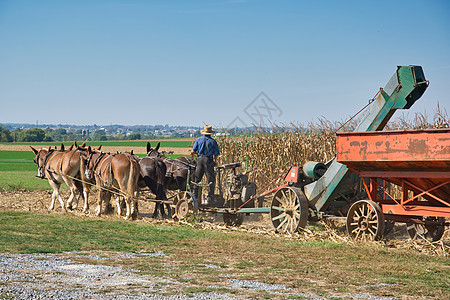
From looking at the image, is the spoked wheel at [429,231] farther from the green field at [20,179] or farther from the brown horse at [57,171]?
the green field at [20,179]

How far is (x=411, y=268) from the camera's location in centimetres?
896

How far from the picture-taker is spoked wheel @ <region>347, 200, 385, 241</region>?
1096cm

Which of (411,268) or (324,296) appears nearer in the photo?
(324,296)

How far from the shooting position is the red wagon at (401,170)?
9.95 m

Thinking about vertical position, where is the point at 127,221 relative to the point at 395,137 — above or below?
below

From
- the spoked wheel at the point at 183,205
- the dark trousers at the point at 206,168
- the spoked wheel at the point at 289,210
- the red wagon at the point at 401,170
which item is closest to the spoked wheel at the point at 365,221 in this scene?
the red wagon at the point at 401,170

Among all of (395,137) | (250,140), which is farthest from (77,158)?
(395,137)

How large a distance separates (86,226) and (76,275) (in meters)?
5.92

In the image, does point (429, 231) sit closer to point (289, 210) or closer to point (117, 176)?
point (289, 210)

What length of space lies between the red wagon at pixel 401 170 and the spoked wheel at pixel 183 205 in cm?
Answer: 450

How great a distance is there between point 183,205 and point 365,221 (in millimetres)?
5275

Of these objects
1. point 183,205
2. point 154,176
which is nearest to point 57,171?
point 154,176

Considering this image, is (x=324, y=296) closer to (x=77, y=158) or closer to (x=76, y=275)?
(x=76, y=275)

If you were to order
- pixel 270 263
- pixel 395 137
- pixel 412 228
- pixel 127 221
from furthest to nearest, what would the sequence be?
pixel 127 221, pixel 412 228, pixel 395 137, pixel 270 263
